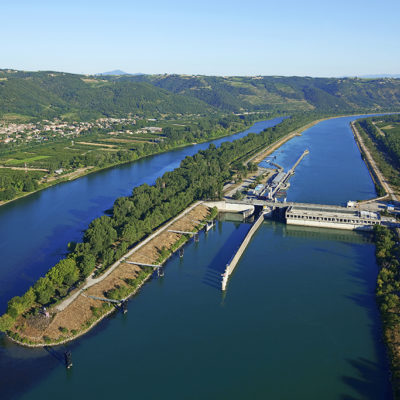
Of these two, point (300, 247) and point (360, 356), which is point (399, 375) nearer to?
point (360, 356)

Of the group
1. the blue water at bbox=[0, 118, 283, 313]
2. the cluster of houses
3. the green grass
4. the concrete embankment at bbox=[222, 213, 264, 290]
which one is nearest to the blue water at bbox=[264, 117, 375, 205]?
the concrete embankment at bbox=[222, 213, 264, 290]

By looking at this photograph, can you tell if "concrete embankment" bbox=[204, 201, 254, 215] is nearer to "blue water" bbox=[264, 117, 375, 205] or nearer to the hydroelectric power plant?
the hydroelectric power plant

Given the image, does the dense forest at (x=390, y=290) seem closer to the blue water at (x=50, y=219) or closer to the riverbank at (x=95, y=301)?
the riverbank at (x=95, y=301)

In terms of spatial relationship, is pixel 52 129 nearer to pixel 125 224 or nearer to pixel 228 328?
pixel 125 224

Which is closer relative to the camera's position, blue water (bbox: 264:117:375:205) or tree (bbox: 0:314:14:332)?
tree (bbox: 0:314:14:332)

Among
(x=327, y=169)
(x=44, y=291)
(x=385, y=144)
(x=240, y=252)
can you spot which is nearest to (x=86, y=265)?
(x=44, y=291)

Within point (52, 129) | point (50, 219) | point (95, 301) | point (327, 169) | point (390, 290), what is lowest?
point (95, 301)

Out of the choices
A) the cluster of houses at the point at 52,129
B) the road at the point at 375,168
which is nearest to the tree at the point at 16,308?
the road at the point at 375,168
